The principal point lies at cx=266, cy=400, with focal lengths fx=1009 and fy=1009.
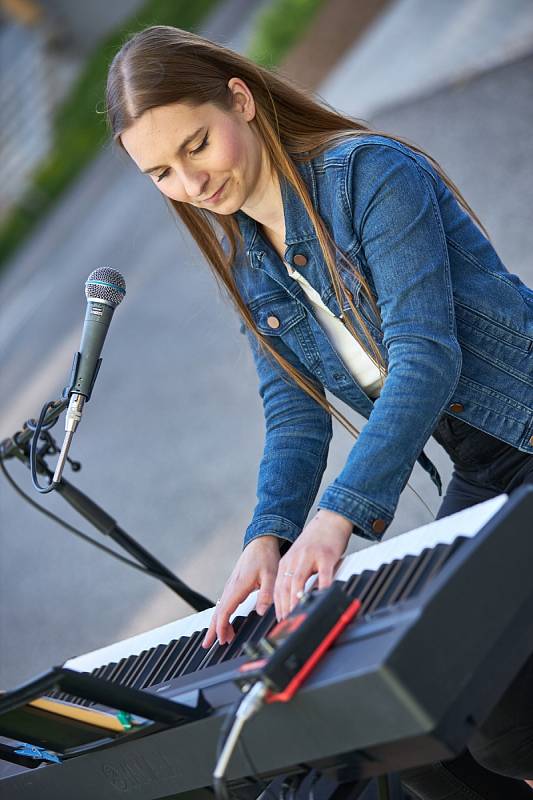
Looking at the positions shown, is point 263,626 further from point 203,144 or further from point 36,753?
point 203,144

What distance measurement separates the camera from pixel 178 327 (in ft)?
15.2

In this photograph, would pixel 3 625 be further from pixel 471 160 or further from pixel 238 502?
pixel 471 160

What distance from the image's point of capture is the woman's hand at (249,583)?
1.40m

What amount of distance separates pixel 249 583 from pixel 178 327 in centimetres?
323

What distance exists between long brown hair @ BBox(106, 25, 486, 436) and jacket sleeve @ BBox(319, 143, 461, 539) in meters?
0.10

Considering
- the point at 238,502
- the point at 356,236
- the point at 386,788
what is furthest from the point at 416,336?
the point at 238,502

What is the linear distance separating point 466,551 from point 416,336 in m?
0.45

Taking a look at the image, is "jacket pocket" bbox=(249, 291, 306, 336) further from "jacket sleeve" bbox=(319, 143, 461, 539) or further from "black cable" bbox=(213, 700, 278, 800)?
"black cable" bbox=(213, 700, 278, 800)

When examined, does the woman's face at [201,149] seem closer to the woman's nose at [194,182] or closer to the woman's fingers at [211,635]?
the woman's nose at [194,182]

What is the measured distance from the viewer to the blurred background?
330cm

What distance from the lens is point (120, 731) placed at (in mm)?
1230

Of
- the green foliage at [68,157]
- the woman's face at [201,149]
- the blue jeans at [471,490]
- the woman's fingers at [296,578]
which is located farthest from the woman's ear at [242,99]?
the green foliage at [68,157]

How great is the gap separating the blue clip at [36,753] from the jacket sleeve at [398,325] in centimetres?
50

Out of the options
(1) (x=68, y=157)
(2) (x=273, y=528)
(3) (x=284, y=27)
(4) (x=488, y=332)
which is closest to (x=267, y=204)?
(4) (x=488, y=332)
